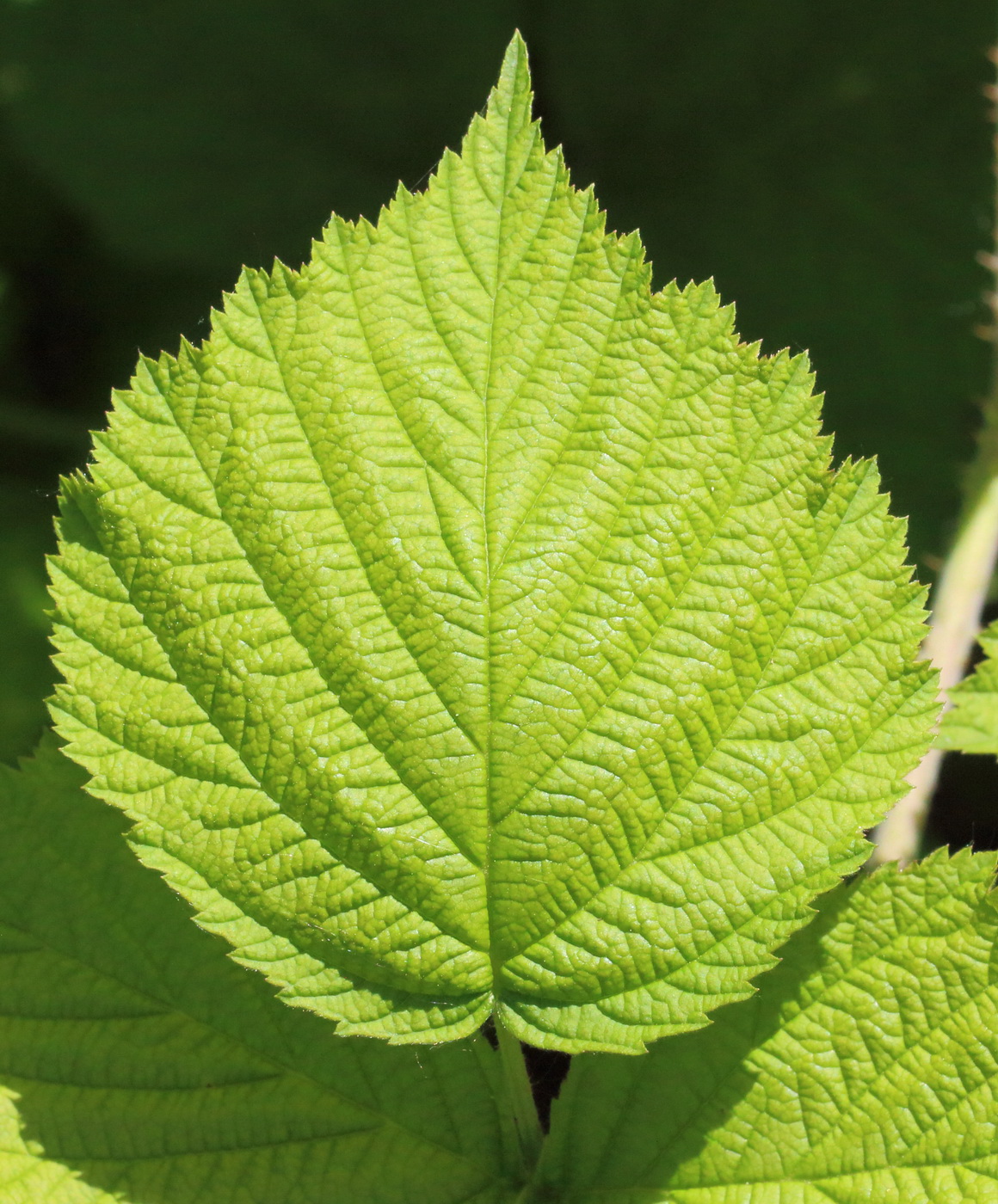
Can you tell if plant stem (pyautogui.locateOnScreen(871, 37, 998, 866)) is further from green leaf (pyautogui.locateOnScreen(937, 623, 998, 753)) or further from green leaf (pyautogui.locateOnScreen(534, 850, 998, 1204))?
green leaf (pyautogui.locateOnScreen(534, 850, 998, 1204))

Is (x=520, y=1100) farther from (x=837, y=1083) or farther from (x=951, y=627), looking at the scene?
(x=951, y=627)

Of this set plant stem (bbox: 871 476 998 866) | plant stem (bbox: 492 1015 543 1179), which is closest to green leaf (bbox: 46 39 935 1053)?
plant stem (bbox: 492 1015 543 1179)

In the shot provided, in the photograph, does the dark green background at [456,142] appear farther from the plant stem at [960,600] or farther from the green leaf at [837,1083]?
the green leaf at [837,1083]

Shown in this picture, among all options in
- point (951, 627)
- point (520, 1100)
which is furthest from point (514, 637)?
point (951, 627)

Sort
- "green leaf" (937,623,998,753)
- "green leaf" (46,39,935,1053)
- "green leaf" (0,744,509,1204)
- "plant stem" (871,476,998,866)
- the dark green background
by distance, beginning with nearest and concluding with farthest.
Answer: "green leaf" (46,39,935,1053)
"green leaf" (0,744,509,1204)
"green leaf" (937,623,998,753)
"plant stem" (871,476,998,866)
the dark green background

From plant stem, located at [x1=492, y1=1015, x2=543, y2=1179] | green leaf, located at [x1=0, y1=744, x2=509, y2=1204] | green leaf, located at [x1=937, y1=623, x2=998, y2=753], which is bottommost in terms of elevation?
green leaf, located at [x1=0, y1=744, x2=509, y2=1204]

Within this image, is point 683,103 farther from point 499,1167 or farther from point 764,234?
point 499,1167

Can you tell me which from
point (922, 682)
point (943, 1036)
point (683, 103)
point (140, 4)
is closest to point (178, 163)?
point (140, 4)
